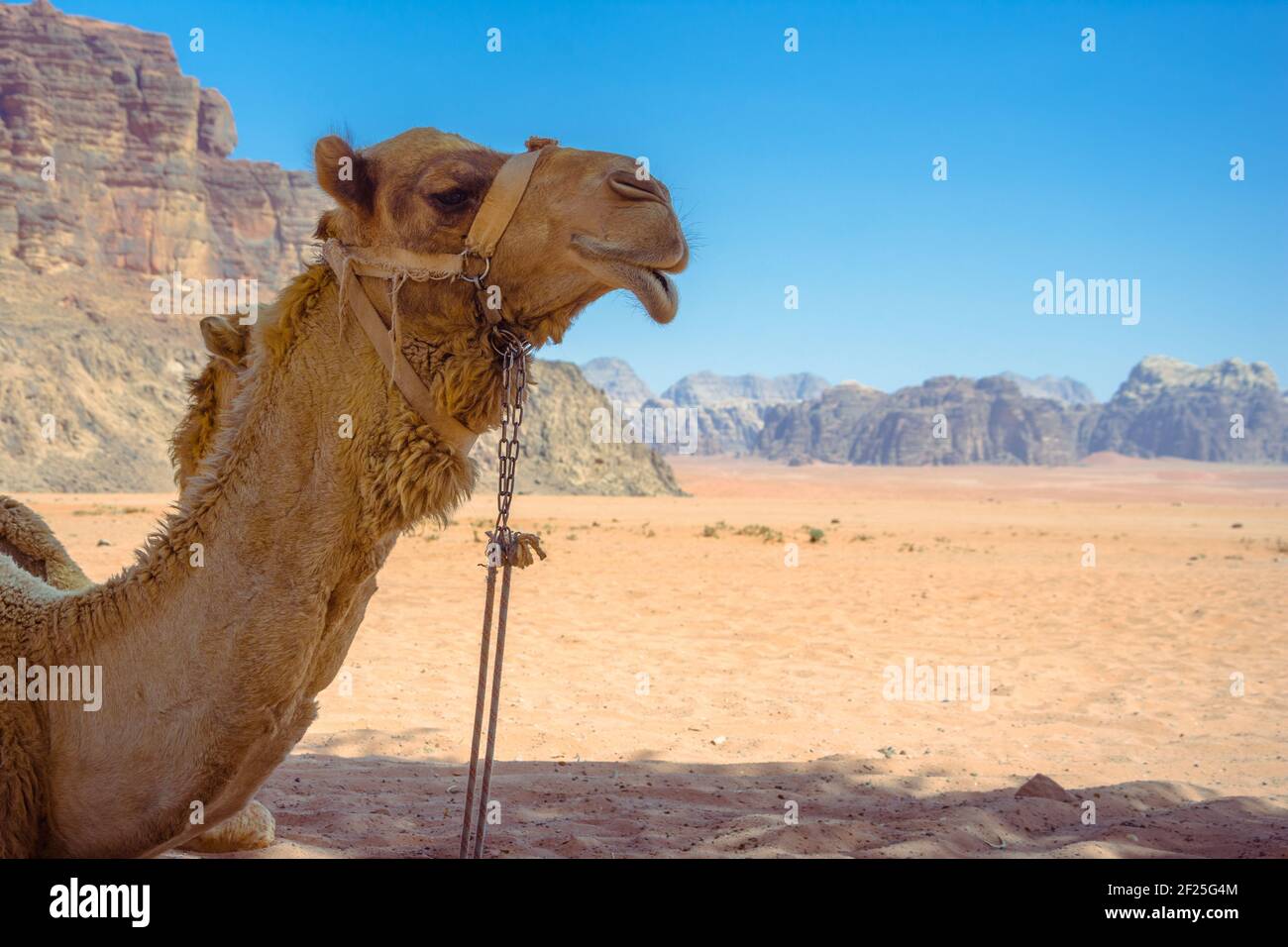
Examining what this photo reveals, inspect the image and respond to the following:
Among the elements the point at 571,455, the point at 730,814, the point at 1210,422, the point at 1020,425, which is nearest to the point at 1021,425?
the point at 1020,425

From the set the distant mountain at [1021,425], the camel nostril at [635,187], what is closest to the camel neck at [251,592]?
the camel nostril at [635,187]

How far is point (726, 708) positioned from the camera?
9.16 meters

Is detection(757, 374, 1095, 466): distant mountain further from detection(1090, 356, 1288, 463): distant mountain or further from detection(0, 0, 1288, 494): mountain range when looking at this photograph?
detection(0, 0, 1288, 494): mountain range

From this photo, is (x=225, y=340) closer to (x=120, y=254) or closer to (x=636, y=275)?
(x=636, y=275)

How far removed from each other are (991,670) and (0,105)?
9561cm

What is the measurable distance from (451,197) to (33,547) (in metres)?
2.29

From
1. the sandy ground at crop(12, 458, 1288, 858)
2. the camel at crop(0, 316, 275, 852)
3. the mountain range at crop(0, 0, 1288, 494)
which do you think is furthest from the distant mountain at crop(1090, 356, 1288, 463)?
the camel at crop(0, 316, 275, 852)

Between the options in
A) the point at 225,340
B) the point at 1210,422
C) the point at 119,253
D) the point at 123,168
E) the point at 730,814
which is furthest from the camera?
the point at 1210,422

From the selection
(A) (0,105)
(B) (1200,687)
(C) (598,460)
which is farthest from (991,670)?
(A) (0,105)

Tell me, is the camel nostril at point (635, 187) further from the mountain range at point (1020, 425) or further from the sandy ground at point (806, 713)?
the mountain range at point (1020, 425)

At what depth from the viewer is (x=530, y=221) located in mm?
2416

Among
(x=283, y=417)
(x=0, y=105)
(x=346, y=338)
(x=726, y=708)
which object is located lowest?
(x=726, y=708)
